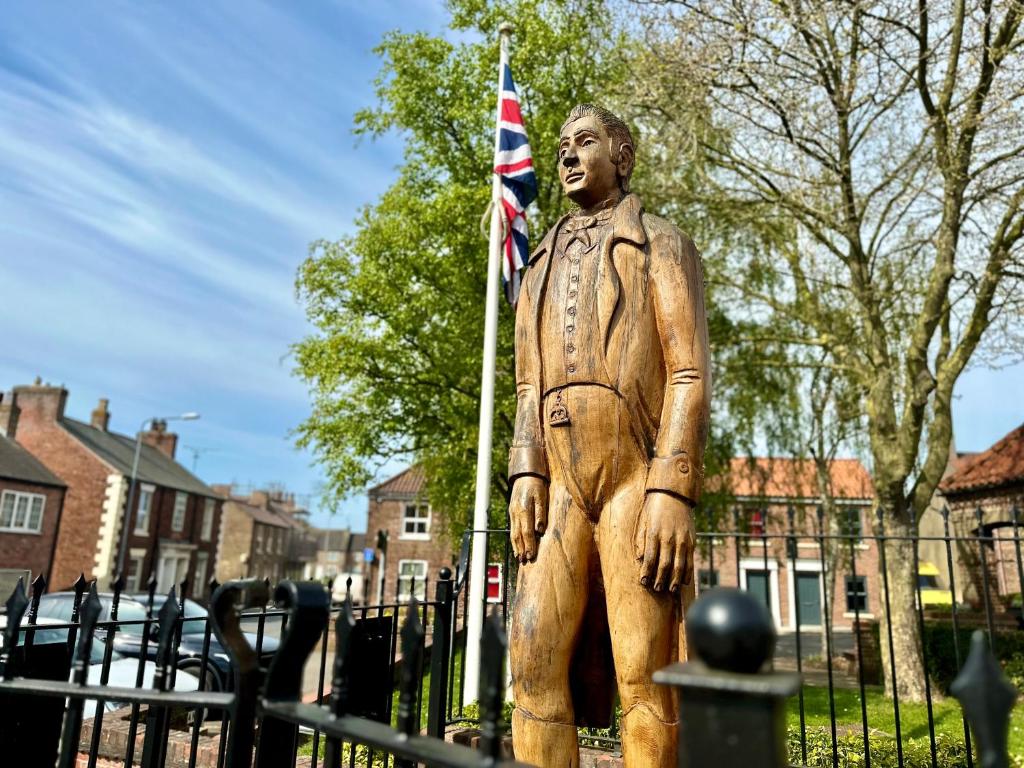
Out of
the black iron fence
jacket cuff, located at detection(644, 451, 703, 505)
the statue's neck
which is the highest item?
the statue's neck

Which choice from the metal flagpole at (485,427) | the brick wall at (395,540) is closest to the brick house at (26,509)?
→ the brick wall at (395,540)

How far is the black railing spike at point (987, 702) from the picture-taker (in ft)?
3.15

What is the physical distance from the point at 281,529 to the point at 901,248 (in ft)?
157

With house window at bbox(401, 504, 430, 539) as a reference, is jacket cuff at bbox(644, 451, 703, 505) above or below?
below

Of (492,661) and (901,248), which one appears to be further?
(901,248)

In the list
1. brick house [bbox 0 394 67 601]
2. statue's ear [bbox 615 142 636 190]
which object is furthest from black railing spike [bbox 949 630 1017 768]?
brick house [bbox 0 394 67 601]

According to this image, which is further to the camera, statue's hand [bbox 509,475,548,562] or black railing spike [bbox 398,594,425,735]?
statue's hand [bbox 509,475,548,562]

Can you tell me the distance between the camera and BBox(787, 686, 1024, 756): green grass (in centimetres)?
758

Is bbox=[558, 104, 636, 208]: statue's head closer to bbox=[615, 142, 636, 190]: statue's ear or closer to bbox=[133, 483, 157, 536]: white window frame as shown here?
bbox=[615, 142, 636, 190]: statue's ear

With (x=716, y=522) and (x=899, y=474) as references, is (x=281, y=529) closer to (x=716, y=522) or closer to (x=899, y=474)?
(x=716, y=522)

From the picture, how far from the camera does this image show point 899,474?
10852 millimetres

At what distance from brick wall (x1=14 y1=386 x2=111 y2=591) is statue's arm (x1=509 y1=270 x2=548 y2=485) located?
31249 mm

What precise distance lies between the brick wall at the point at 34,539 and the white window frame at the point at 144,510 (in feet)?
13.0

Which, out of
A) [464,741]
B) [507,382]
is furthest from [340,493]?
[464,741]
